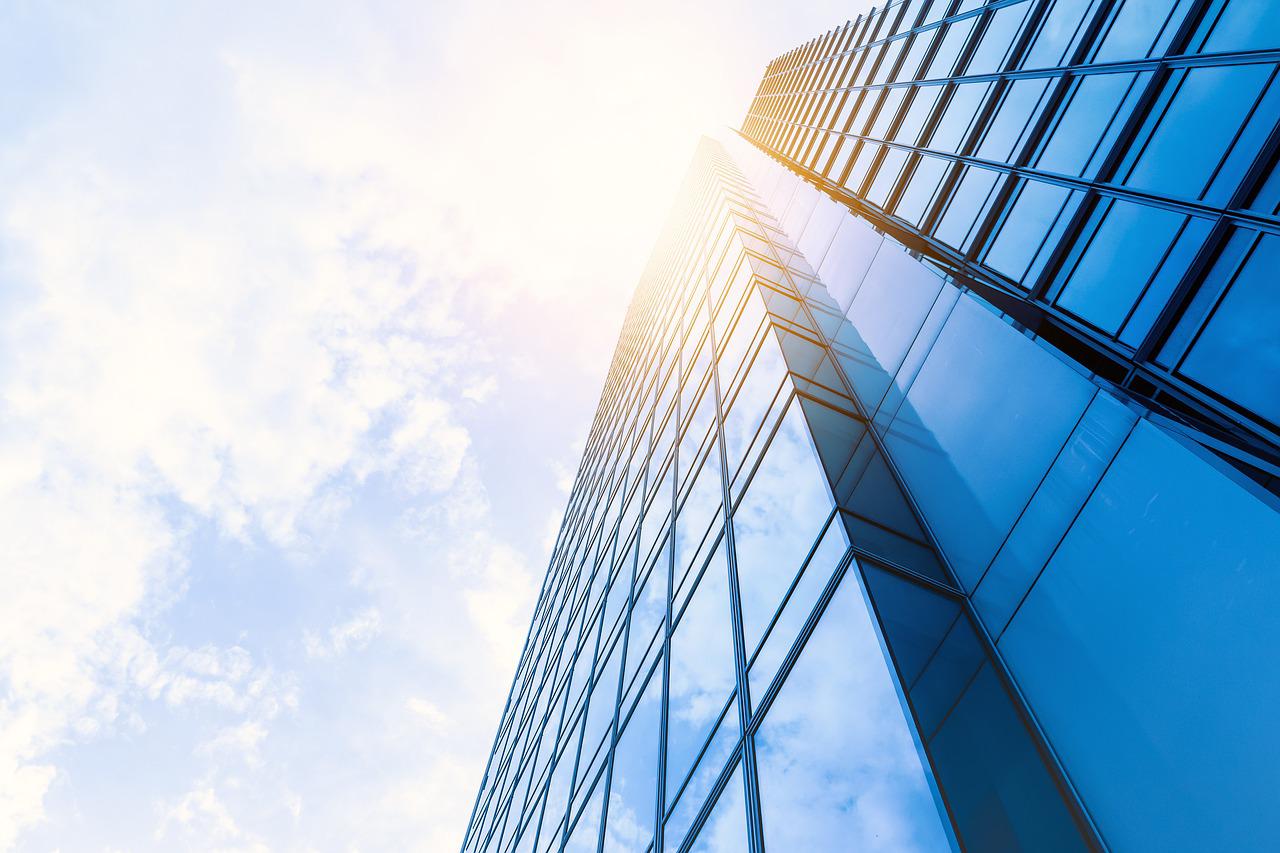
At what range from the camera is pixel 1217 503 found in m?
4.76

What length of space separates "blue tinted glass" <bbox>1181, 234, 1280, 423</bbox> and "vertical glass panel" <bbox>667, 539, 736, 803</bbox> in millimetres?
5227

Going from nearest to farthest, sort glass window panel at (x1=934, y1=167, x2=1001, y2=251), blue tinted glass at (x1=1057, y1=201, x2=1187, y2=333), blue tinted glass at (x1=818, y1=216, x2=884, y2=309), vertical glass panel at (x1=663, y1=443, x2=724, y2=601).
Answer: blue tinted glass at (x1=1057, y1=201, x2=1187, y2=333) < vertical glass panel at (x1=663, y1=443, x2=724, y2=601) < glass window panel at (x1=934, y1=167, x2=1001, y2=251) < blue tinted glass at (x1=818, y1=216, x2=884, y2=309)

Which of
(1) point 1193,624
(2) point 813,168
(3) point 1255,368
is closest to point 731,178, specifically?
(2) point 813,168

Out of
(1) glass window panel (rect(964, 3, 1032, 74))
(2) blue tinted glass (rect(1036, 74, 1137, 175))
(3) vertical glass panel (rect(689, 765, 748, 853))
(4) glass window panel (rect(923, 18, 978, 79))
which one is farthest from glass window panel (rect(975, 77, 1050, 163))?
(3) vertical glass panel (rect(689, 765, 748, 853))

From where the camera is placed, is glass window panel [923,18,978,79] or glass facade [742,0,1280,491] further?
glass window panel [923,18,978,79]

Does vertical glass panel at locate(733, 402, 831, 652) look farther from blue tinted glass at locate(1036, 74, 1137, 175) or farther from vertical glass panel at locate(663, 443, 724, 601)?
blue tinted glass at locate(1036, 74, 1137, 175)

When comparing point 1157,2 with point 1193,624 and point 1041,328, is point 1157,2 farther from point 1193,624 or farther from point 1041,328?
point 1193,624

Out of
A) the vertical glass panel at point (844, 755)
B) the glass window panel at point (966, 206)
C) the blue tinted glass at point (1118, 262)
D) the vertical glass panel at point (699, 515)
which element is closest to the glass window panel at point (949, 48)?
the glass window panel at point (966, 206)

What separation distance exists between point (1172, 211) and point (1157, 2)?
11.3 feet

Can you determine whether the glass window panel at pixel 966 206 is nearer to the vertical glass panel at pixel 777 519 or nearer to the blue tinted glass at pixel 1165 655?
the vertical glass panel at pixel 777 519

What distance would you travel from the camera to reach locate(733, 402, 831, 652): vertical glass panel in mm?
8156

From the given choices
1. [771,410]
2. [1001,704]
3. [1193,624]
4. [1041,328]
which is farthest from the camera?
[771,410]

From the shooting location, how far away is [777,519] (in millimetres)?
9016

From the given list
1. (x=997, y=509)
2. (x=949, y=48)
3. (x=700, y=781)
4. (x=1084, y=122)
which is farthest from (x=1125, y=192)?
(x=949, y=48)
